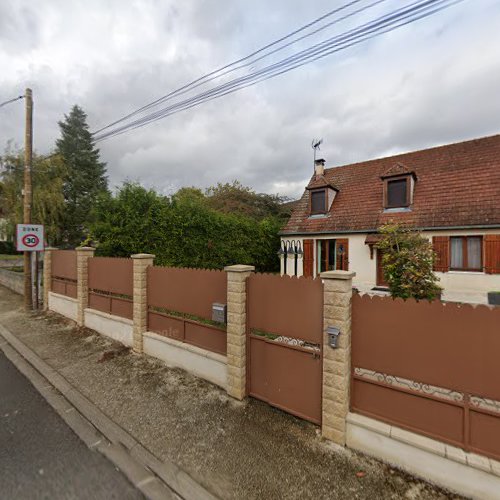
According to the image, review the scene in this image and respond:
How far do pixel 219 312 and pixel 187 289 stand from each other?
1.07m

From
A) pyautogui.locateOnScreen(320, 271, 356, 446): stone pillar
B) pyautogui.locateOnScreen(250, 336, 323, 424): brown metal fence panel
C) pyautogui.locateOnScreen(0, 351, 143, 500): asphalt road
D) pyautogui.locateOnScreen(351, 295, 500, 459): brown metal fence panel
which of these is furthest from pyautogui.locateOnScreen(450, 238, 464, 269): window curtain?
pyautogui.locateOnScreen(0, 351, 143, 500): asphalt road

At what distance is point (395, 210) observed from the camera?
1199 cm

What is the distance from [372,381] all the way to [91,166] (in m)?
32.0

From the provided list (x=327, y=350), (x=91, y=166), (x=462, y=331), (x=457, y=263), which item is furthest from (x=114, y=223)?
(x=91, y=166)

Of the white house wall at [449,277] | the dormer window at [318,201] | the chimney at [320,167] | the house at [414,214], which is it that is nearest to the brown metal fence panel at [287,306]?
the house at [414,214]

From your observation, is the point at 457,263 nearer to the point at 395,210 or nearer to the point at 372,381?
the point at 395,210

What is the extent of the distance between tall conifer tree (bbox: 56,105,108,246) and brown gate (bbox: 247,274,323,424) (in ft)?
82.7

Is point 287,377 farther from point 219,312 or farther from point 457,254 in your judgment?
point 457,254

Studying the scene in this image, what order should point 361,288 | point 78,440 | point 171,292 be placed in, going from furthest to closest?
point 361,288, point 171,292, point 78,440

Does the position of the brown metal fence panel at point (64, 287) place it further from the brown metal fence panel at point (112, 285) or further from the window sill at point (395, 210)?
the window sill at point (395, 210)

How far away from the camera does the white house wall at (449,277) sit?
9.69 meters

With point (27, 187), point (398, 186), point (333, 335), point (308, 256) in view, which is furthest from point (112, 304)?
point (398, 186)

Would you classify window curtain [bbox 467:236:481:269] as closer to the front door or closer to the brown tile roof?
the brown tile roof

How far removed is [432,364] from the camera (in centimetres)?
276
